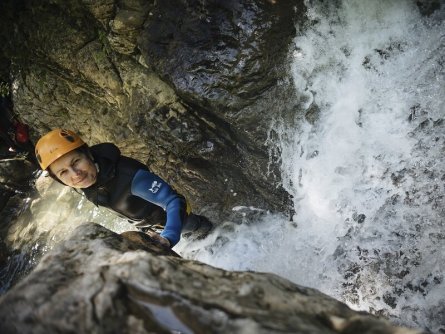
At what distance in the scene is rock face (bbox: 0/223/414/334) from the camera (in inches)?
67.0

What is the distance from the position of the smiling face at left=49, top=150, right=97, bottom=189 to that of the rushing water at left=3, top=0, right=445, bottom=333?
2.30m

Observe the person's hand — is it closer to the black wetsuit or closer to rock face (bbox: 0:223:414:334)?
the black wetsuit

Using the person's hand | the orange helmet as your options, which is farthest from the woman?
the person's hand

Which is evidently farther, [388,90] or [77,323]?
[388,90]

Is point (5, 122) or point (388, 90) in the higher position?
point (388, 90)

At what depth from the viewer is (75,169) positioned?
3938mm

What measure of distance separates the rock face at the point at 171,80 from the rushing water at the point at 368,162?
0.38 m

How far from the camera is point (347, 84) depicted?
163 inches

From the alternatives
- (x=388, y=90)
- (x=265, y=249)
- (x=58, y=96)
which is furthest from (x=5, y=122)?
(x=388, y=90)

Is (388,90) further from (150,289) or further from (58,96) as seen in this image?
(58,96)

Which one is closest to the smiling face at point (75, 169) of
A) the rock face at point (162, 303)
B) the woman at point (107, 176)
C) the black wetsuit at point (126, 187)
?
the woman at point (107, 176)

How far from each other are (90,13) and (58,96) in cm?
184

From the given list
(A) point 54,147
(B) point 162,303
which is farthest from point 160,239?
(A) point 54,147

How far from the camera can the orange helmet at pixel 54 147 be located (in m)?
3.85
